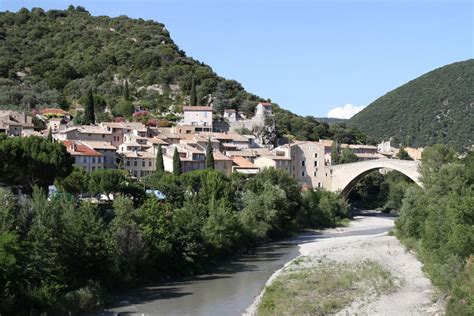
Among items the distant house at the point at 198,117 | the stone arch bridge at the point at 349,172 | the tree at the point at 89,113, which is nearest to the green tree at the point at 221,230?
the stone arch bridge at the point at 349,172

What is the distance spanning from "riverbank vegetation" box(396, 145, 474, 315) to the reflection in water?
6.36 meters

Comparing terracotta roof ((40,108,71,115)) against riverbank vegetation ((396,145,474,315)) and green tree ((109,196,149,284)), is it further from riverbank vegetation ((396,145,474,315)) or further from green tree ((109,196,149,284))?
green tree ((109,196,149,284))

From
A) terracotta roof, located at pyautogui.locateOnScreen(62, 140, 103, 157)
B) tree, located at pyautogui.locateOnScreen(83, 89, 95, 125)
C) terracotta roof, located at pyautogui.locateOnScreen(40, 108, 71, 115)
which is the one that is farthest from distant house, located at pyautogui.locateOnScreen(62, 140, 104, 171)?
terracotta roof, located at pyautogui.locateOnScreen(40, 108, 71, 115)

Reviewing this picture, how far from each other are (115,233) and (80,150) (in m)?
23.5

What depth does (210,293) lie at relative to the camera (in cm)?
2391

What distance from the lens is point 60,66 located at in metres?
87.2

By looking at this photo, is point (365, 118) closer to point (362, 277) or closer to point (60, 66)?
point (60, 66)

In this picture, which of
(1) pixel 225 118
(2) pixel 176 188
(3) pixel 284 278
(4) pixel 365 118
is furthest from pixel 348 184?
(4) pixel 365 118

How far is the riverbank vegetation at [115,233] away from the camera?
19.5 meters

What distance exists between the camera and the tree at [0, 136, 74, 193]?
1182 inches

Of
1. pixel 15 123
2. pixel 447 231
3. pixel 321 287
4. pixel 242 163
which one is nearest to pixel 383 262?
pixel 447 231

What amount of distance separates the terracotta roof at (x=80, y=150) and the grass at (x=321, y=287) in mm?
20915

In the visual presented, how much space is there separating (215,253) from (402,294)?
389 inches

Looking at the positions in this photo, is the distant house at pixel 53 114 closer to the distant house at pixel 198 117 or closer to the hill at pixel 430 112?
the distant house at pixel 198 117
